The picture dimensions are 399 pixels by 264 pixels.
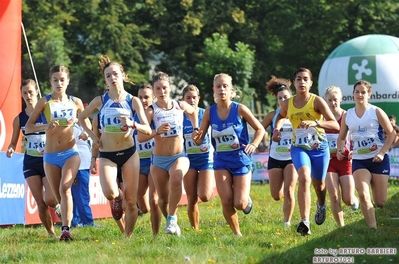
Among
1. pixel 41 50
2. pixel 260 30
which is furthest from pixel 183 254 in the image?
pixel 260 30

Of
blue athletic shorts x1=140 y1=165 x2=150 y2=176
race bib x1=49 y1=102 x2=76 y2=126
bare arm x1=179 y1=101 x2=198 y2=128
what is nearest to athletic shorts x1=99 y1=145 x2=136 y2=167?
race bib x1=49 y1=102 x2=76 y2=126

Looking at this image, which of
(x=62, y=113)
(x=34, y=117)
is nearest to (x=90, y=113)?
(x=62, y=113)

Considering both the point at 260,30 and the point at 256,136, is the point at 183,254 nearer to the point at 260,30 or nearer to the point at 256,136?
the point at 256,136

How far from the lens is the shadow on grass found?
9.08 metres

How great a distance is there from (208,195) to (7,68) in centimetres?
586

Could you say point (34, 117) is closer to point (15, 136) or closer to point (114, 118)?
point (15, 136)

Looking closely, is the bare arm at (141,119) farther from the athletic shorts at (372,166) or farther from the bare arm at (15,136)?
the athletic shorts at (372,166)

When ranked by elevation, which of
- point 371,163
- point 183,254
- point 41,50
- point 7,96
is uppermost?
point 41,50

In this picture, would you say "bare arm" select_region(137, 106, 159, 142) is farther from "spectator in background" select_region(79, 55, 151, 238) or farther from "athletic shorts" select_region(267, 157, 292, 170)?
"athletic shorts" select_region(267, 157, 292, 170)

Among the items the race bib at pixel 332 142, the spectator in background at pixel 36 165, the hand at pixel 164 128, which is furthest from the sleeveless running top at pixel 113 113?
the race bib at pixel 332 142

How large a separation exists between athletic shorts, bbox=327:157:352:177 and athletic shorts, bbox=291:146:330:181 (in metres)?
0.73

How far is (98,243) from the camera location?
1097cm

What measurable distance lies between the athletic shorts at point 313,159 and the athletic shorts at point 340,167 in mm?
727

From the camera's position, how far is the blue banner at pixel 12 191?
14.2 m
